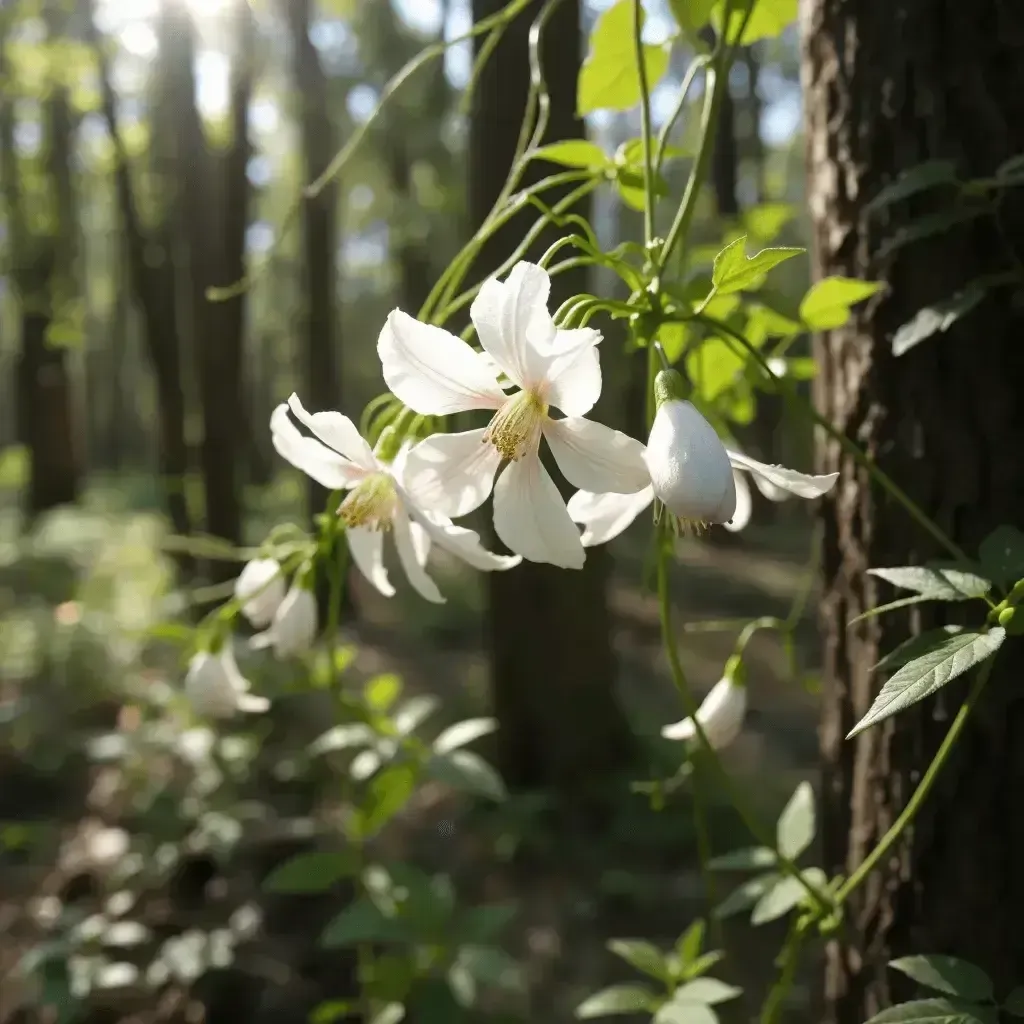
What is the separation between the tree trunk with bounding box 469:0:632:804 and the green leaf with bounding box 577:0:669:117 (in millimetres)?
1923

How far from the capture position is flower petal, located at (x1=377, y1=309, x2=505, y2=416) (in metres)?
0.63

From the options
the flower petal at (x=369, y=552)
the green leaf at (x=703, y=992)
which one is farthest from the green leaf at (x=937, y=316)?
the green leaf at (x=703, y=992)

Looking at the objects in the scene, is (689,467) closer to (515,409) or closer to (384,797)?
(515,409)

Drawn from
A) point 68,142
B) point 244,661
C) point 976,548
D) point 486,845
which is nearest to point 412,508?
point 976,548

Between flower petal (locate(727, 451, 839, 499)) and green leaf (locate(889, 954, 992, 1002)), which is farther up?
flower petal (locate(727, 451, 839, 499))

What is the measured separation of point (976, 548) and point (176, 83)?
17.2ft

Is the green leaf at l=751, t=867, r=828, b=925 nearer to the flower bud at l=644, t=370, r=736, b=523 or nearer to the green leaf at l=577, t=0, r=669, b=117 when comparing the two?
the flower bud at l=644, t=370, r=736, b=523

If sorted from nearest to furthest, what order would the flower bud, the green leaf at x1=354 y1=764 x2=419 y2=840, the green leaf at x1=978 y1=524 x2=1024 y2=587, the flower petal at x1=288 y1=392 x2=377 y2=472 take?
the flower bud, the flower petal at x1=288 y1=392 x2=377 y2=472, the green leaf at x1=978 y1=524 x2=1024 y2=587, the green leaf at x1=354 y1=764 x2=419 y2=840

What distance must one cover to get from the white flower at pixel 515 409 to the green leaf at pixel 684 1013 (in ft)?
2.20

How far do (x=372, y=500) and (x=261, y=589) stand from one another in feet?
0.90

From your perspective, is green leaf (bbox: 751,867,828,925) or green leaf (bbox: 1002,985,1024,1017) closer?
green leaf (bbox: 1002,985,1024,1017)

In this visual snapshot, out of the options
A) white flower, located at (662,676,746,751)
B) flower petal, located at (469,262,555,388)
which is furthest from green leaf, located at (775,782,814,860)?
flower petal, located at (469,262,555,388)

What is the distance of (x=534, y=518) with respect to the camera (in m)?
0.70

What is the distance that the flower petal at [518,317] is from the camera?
57 cm
